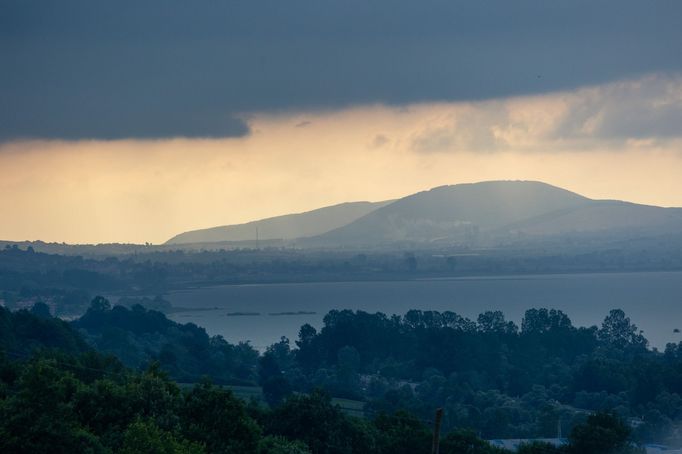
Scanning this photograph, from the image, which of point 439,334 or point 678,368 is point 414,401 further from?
point 439,334

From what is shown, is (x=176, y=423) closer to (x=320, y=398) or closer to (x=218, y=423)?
(x=218, y=423)

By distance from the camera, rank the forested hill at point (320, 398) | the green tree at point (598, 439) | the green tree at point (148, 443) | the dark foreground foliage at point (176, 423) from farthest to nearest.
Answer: the green tree at point (598, 439) → the forested hill at point (320, 398) → the dark foreground foliage at point (176, 423) → the green tree at point (148, 443)

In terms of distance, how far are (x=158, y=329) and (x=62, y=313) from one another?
5177 centimetres

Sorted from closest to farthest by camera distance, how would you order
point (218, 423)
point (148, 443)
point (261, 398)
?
point (148, 443), point (218, 423), point (261, 398)

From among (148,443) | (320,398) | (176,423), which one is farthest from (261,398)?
(148,443)

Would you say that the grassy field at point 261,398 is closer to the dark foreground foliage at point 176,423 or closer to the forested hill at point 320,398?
the forested hill at point 320,398

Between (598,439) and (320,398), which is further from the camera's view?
(320,398)

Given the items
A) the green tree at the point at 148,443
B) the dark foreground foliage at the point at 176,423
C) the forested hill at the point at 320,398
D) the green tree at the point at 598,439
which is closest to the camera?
the green tree at the point at 148,443

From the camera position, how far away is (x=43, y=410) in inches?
1377

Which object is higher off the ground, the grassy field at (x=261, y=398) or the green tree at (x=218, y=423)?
the green tree at (x=218, y=423)

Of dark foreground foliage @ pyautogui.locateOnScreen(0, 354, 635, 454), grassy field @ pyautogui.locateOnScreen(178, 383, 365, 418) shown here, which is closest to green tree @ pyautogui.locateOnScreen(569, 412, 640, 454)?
dark foreground foliage @ pyautogui.locateOnScreen(0, 354, 635, 454)

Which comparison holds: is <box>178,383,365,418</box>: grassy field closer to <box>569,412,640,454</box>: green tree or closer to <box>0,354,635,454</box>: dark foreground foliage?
<box>0,354,635,454</box>: dark foreground foliage

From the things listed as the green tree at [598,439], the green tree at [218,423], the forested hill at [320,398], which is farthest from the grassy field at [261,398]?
the green tree at [218,423]

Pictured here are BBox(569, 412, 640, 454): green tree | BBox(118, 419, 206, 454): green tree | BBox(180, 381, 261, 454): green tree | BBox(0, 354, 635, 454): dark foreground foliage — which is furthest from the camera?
BBox(569, 412, 640, 454): green tree
